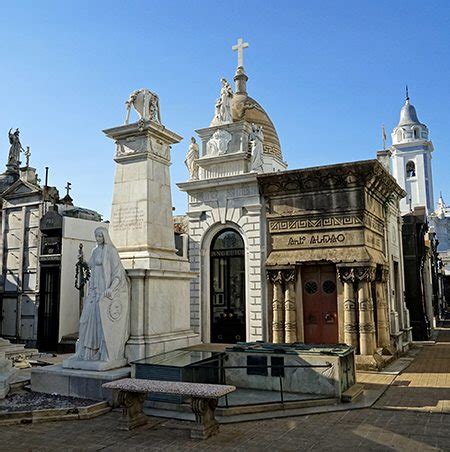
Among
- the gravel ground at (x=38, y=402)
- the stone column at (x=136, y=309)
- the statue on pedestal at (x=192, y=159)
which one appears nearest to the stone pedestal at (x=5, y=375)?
the gravel ground at (x=38, y=402)

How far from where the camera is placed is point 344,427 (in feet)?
22.9

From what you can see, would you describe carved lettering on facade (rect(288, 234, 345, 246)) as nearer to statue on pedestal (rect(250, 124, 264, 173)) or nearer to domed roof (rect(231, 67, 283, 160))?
statue on pedestal (rect(250, 124, 264, 173))

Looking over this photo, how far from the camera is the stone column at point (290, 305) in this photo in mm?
14008

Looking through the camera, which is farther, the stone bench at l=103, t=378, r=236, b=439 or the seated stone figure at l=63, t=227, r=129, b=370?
the seated stone figure at l=63, t=227, r=129, b=370

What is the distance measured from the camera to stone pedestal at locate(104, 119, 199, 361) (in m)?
9.13

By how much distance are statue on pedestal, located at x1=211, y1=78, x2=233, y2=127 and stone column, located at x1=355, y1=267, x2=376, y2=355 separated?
7.17 metres

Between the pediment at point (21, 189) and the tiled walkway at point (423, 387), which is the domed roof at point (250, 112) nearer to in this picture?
the pediment at point (21, 189)

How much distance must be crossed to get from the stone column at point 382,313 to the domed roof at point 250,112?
29.1 ft

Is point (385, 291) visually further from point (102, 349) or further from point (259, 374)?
point (102, 349)

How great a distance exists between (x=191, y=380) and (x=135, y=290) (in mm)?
2156

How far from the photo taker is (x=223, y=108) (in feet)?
55.5

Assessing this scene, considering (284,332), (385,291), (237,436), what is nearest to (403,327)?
(385,291)

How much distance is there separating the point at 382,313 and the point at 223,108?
28.9ft

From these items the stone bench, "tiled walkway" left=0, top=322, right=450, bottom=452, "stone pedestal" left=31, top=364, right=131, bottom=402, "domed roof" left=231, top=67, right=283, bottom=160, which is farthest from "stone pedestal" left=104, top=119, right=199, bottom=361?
"domed roof" left=231, top=67, right=283, bottom=160
